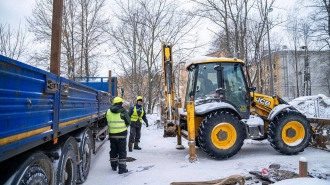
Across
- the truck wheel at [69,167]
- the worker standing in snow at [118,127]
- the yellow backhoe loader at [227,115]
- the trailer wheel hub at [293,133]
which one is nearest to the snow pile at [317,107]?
the trailer wheel hub at [293,133]

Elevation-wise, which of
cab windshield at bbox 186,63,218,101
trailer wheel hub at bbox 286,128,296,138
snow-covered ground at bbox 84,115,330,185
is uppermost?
cab windshield at bbox 186,63,218,101

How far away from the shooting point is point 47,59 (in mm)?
17172

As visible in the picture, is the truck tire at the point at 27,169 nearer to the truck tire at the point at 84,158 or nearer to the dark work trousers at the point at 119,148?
the truck tire at the point at 84,158

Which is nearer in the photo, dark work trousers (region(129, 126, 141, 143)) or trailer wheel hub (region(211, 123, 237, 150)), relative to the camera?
trailer wheel hub (region(211, 123, 237, 150))

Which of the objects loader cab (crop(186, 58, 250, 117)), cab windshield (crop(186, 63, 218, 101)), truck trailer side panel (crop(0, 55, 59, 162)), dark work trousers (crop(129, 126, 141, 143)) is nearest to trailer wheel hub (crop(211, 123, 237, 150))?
loader cab (crop(186, 58, 250, 117))

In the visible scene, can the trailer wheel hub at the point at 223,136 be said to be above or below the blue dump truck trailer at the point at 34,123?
below

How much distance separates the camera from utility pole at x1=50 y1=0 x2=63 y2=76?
374 cm

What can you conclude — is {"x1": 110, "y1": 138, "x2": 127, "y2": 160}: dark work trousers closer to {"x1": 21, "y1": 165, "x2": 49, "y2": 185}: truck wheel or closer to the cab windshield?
the cab windshield

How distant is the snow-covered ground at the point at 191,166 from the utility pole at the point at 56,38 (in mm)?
2309

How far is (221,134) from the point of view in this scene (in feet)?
19.1

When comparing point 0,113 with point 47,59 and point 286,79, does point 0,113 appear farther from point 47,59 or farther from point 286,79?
point 286,79

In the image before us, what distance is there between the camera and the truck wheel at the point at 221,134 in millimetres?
5706

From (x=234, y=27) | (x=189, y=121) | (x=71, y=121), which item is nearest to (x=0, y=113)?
(x=71, y=121)

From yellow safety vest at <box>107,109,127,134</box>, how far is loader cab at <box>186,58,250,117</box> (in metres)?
2.12
